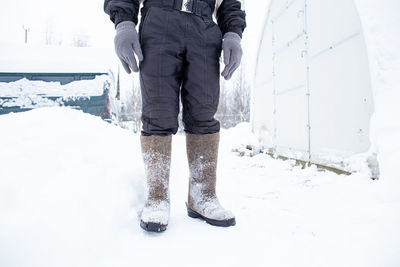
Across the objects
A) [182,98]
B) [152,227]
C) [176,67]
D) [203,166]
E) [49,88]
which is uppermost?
[49,88]

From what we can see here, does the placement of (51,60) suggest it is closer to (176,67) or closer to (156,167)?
(176,67)

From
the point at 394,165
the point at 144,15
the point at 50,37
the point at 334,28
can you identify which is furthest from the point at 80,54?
the point at 50,37

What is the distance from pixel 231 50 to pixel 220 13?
0.29 m

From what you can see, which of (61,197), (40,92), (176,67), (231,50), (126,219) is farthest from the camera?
(40,92)

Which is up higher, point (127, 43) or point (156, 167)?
point (127, 43)

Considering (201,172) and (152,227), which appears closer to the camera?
(152,227)

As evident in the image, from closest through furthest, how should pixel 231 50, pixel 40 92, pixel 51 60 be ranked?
pixel 231 50 → pixel 40 92 → pixel 51 60

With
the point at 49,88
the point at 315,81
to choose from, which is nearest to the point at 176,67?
the point at 315,81

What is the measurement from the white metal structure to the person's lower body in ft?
5.13

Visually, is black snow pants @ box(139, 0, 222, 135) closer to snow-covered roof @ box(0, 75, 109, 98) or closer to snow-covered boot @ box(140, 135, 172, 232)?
snow-covered boot @ box(140, 135, 172, 232)

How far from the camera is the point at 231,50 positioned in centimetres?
133

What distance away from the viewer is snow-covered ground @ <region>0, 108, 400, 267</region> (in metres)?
0.83

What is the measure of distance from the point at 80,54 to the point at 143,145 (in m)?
3.82

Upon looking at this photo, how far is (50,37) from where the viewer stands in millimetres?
23172
